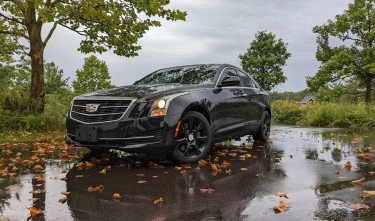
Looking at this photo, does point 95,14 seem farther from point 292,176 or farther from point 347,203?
point 347,203

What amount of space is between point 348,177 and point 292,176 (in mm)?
757

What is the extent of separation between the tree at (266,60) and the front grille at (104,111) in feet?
145

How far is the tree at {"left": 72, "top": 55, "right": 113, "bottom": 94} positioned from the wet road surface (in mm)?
38539

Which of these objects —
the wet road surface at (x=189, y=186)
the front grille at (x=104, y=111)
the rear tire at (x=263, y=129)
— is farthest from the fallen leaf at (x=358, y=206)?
the rear tire at (x=263, y=129)

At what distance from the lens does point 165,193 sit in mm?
4125

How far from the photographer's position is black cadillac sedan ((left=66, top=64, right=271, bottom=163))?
5.20m

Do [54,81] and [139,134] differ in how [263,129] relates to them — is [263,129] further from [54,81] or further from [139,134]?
[54,81]

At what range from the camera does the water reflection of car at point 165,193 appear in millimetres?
3412

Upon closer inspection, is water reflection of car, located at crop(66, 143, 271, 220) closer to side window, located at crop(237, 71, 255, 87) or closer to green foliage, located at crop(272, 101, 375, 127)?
side window, located at crop(237, 71, 255, 87)

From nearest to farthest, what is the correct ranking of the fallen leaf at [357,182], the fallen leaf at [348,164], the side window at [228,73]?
the fallen leaf at [357,182] → the fallen leaf at [348,164] → the side window at [228,73]

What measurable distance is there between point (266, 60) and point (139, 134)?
45384 millimetres

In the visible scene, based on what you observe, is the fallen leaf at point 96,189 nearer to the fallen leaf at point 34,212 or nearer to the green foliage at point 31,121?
the fallen leaf at point 34,212

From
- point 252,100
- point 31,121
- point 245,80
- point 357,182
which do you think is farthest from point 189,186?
point 31,121

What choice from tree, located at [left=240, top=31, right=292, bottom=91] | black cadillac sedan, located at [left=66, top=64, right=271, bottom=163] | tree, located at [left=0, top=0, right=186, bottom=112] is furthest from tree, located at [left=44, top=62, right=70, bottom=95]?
black cadillac sedan, located at [left=66, top=64, right=271, bottom=163]
